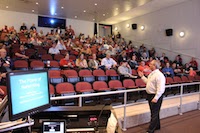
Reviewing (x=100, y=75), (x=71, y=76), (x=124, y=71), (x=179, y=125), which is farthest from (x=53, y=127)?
(x=124, y=71)

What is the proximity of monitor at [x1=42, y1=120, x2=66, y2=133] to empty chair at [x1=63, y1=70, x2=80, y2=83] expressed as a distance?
12.1 feet

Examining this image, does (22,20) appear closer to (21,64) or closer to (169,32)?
(21,64)

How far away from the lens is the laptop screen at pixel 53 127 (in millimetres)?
1258

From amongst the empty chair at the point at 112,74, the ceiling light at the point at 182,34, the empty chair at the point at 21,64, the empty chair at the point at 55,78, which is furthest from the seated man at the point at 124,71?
the ceiling light at the point at 182,34

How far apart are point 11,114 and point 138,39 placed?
1287 centimetres

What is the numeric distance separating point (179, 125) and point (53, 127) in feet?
12.1

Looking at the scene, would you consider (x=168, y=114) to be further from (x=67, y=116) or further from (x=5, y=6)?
(x=5, y=6)

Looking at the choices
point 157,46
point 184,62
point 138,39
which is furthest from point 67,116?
point 138,39

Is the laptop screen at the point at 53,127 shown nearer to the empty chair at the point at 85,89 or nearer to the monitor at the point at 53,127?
the monitor at the point at 53,127

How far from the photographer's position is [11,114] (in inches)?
38.6

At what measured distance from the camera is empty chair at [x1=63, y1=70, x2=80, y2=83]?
4.96 meters

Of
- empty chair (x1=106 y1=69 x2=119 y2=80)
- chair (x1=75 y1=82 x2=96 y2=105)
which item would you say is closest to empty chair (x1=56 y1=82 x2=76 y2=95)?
chair (x1=75 y1=82 x2=96 y2=105)

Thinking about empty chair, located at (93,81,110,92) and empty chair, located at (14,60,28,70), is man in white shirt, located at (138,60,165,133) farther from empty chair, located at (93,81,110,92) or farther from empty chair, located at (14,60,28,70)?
empty chair, located at (14,60,28,70)

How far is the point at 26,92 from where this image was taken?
3.59ft
